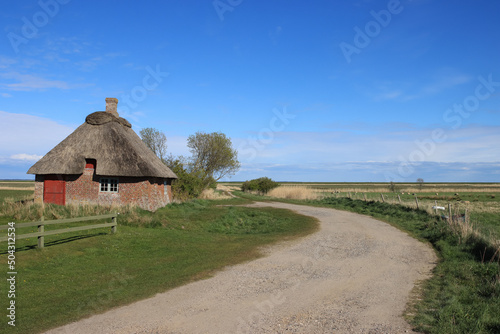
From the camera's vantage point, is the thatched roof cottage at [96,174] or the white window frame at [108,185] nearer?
the thatched roof cottage at [96,174]

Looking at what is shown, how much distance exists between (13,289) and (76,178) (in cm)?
1795

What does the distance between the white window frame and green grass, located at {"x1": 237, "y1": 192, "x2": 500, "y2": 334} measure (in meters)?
19.7

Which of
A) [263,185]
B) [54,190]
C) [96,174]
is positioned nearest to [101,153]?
[96,174]

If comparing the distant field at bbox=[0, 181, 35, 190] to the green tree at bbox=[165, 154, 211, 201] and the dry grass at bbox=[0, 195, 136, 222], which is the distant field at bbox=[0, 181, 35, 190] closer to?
the green tree at bbox=[165, 154, 211, 201]

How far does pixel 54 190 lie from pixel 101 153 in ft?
13.9

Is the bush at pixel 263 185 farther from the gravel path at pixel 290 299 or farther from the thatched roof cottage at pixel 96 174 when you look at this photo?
the gravel path at pixel 290 299

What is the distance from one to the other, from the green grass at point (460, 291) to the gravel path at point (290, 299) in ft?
1.25

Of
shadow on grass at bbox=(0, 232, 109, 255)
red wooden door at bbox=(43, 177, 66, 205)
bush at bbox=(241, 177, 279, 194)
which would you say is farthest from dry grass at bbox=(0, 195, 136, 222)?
bush at bbox=(241, 177, 279, 194)

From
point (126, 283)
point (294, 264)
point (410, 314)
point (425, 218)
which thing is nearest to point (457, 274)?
point (410, 314)

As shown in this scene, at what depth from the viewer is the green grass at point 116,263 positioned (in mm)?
7460

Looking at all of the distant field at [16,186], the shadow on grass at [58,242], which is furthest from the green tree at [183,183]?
the distant field at [16,186]

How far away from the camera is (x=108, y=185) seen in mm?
24938

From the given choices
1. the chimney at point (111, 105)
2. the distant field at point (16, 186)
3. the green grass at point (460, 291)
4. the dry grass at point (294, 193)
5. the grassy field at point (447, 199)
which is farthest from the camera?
the distant field at point (16, 186)

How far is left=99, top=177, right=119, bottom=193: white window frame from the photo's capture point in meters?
24.9
